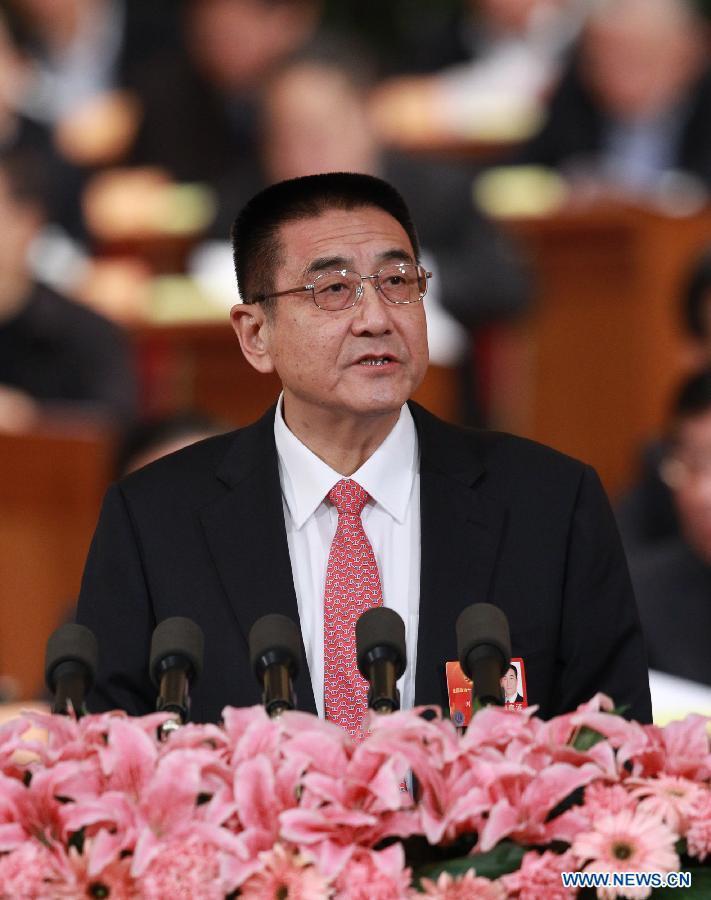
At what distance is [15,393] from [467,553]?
9.28ft

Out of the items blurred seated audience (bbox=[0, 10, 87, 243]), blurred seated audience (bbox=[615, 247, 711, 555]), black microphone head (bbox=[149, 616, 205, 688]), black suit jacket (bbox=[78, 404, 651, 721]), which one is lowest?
black microphone head (bbox=[149, 616, 205, 688])

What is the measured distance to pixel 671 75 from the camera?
5273 millimetres

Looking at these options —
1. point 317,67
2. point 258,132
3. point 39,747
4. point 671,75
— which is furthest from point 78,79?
point 39,747

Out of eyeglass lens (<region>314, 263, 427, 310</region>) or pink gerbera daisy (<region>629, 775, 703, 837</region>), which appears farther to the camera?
eyeglass lens (<region>314, 263, 427, 310</region>)

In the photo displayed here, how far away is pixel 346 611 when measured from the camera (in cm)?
163

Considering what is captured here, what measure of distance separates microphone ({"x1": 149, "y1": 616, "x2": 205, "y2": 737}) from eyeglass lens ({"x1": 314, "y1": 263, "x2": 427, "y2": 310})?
0.44m

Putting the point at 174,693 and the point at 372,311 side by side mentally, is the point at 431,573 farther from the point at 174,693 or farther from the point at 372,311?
the point at 174,693

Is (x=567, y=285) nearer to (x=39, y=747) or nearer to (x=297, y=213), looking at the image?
(x=297, y=213)

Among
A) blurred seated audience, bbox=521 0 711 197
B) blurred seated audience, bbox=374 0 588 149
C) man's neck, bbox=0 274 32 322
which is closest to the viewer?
man's neck, bbox=0 274 32 322

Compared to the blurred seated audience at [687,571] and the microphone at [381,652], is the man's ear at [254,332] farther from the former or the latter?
the blurred seated audience at [687,571]

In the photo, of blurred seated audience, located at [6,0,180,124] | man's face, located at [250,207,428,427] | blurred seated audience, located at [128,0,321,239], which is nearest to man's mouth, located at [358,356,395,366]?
man's face, located at [250,207,428,427]

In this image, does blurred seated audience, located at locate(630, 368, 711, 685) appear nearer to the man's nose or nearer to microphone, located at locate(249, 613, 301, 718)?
the man's nose

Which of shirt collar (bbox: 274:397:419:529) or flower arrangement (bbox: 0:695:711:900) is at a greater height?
shirt collar (bbox: 274:397:419:529)

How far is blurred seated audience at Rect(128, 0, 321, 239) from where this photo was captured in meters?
5.46
